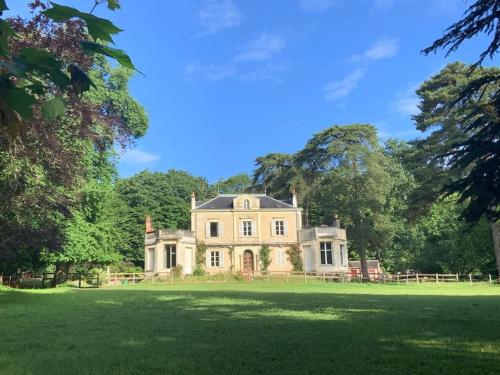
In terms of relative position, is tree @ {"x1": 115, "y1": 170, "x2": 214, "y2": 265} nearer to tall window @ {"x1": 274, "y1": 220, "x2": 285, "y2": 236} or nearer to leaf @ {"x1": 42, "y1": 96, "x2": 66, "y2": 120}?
tall window @ {"x1": 274, "y1": 220, "x2": 285, "y2": 236}

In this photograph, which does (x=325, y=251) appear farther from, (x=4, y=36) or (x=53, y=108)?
(x=4, y=36)

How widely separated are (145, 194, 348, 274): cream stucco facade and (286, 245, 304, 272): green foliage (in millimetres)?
227

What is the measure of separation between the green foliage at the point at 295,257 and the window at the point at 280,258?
0.55 metres

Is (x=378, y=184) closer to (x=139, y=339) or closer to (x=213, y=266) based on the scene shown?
(x=213, y=266)

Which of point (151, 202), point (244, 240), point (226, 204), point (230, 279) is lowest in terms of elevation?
point (230, 279)

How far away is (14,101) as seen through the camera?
1819 mm

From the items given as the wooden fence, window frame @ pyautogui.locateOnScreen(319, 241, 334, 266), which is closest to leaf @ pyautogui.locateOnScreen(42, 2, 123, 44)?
the wooden fence

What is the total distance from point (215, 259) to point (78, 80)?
4443cm

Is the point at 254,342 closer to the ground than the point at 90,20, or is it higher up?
closer to the ground

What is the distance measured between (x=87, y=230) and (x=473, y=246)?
106ft

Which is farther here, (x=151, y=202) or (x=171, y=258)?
(x=151, y=202)

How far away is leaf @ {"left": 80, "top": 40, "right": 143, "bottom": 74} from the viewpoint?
1.73 m

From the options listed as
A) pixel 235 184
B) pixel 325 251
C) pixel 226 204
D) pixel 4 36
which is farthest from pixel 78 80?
pixel 235 184

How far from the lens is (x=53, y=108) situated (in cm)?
183
